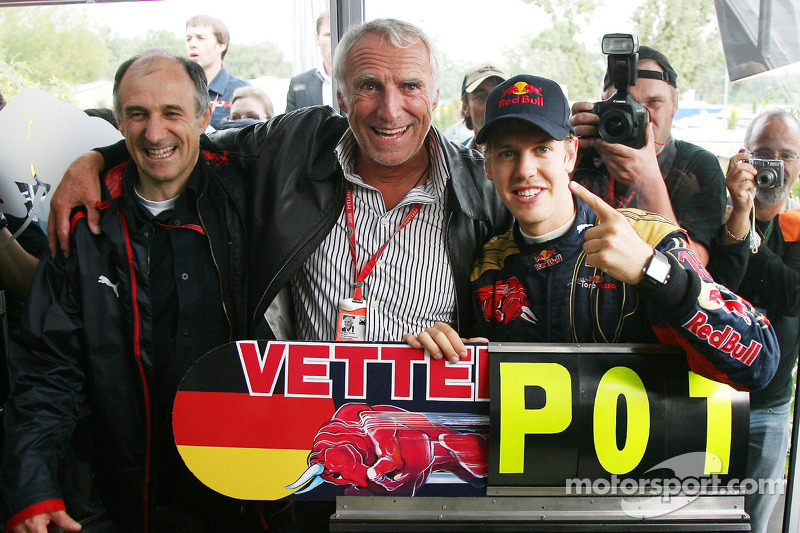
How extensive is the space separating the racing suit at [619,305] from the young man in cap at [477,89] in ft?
2.79

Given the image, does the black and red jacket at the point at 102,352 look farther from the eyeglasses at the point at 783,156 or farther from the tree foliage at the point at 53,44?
the eyeglasses at the point at 783,156

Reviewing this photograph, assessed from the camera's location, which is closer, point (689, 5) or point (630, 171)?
point (630, 171)

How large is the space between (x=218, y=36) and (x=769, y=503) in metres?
2.80

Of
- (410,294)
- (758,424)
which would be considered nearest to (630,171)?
(410,294)

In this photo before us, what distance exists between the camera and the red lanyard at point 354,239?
1.89 m

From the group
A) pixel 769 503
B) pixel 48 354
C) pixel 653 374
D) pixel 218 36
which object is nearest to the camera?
pixel 653 374

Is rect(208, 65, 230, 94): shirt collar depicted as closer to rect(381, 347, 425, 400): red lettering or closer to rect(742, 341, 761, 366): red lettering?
rect(381, 347, 425, 400): red lettering

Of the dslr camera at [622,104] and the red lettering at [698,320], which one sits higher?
the dslr camera at [622,104]

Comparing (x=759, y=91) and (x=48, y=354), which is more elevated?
(x=759, y=91)

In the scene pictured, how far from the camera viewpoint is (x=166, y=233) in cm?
190

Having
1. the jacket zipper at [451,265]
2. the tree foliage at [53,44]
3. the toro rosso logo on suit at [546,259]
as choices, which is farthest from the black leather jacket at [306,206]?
the tree foliage at [53,44]

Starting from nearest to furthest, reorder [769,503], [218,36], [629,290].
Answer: [629,290] < [769,503] < [218,36]

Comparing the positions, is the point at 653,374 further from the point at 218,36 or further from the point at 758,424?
the point at 218,36

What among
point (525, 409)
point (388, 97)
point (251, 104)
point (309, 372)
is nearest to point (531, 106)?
point (388, 97)
